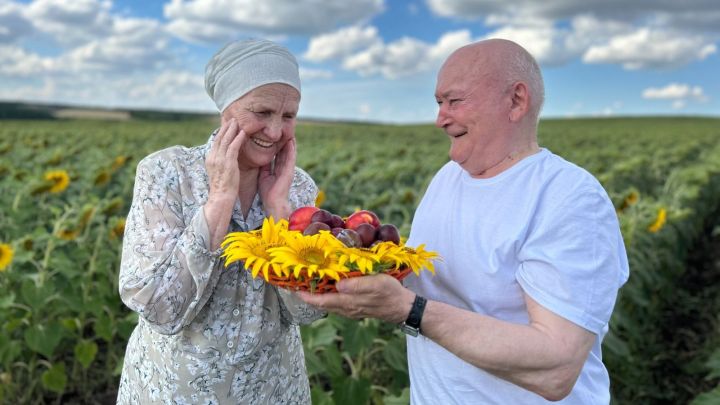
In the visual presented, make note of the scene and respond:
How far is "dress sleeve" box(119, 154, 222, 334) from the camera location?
1.77 metres

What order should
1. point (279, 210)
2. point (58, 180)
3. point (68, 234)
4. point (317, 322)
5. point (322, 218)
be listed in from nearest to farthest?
point (322, 218)
point (279, 210)
point (317, 322)
point (68, 234)
point (58, 180)

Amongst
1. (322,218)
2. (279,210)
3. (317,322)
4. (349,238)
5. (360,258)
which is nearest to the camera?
(360,258)

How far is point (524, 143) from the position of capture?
1.74 m

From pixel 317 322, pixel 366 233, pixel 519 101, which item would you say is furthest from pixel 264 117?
pixel 317 322

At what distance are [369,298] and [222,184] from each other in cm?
54

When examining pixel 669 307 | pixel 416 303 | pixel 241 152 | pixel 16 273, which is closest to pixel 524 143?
pixel 416 303

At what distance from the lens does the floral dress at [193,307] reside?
5.88ft

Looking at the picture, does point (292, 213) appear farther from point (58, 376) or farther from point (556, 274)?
point (58, 376)

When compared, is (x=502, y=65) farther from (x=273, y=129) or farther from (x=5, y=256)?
(x=5, y=256)

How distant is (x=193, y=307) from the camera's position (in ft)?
6.00

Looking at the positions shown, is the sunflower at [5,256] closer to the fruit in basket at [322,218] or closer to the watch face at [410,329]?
the fruit in basket at [322,218]

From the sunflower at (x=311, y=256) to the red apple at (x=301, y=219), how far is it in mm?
168

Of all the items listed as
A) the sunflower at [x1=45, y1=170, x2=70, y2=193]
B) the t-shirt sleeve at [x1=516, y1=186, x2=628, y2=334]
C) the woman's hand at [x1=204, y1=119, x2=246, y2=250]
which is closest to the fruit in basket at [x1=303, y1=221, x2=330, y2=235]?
the woman's hand at [x1=204, y1=119, x2=246, y2=250]

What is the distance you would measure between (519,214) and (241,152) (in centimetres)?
82
